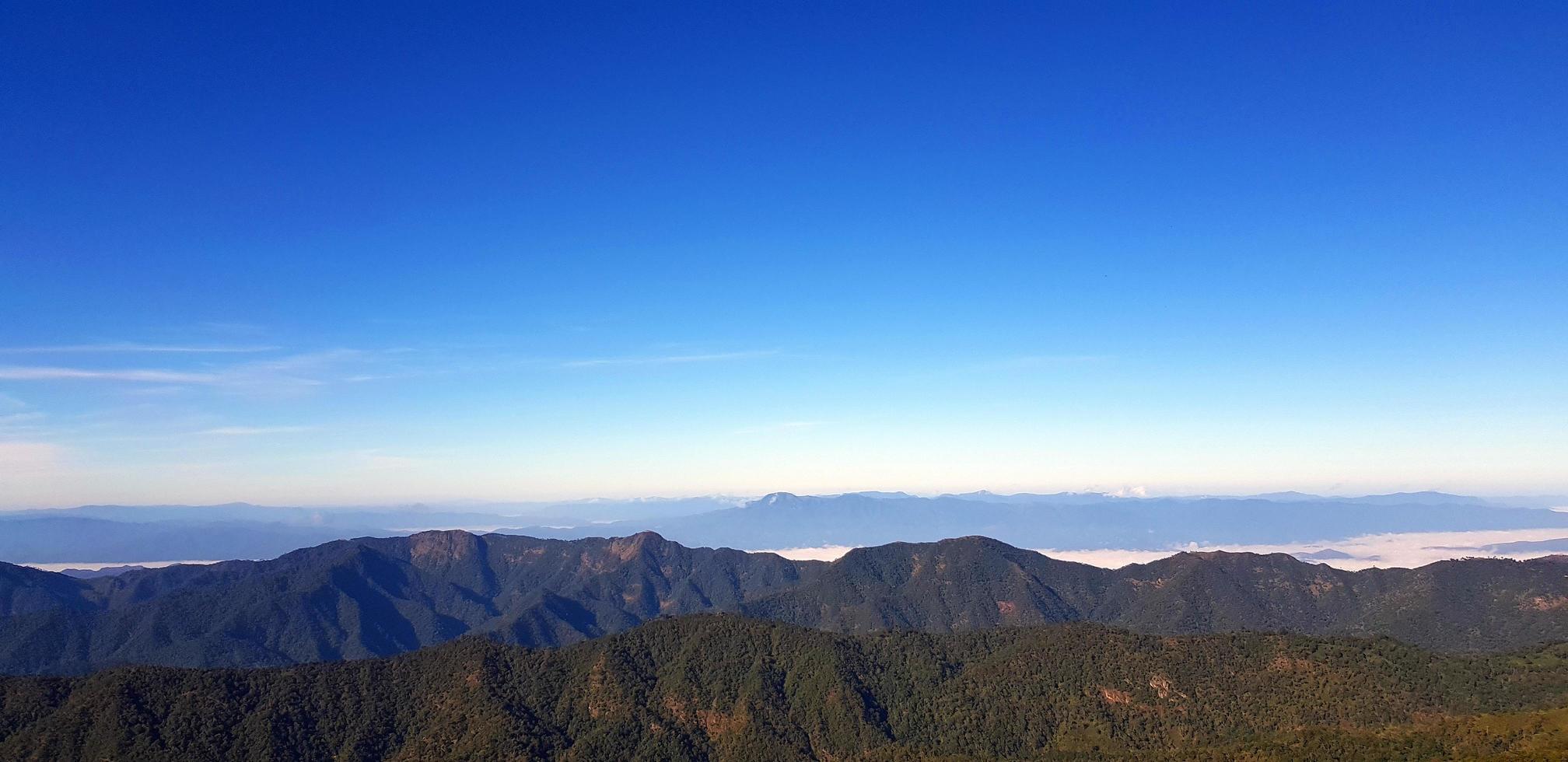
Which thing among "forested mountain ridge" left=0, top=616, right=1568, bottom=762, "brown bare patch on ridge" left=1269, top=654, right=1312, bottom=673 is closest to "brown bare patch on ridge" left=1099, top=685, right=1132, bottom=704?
"forested mountain ridge" left=0, top=616, right=1568, bottom=762

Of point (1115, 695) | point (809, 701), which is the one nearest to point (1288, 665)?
point (1115, 695)

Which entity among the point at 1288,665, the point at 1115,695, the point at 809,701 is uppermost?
the point at 1288,665

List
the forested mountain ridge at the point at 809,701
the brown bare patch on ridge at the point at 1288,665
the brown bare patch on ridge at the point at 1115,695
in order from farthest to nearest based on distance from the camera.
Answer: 1. the brown bare patch on ridge at the point at 1115,695
2. the brown bare patch on ridge at the point at 1288,665
3. the forested mountain ridge at the point at 809,701

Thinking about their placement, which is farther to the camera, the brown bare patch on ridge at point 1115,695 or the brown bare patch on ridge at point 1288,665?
the brown bare patch on ridge at point 1115,695

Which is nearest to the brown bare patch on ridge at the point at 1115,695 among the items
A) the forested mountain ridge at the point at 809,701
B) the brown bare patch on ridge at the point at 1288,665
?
the forested mountain ridge at the point at 809,701

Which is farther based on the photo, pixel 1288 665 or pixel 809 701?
pixel 809 701

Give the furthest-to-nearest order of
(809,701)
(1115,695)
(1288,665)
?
(809,701) < (1115,695) < (1288,665)

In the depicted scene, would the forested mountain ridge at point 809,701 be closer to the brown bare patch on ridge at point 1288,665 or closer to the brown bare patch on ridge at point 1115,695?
the brown bare patch on ridge at point 1288,665

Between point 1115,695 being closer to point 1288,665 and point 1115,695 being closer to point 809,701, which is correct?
point 1288,665

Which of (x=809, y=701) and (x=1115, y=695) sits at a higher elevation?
(x=1115, y=695)

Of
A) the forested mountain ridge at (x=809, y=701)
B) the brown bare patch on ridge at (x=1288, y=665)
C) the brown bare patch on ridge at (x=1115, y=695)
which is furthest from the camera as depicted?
the brown bare patch on ridge at (x=1115, y=695)
